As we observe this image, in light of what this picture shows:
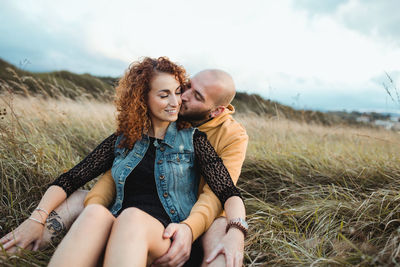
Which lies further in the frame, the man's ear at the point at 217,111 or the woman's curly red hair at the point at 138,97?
the man's ear at the point at 217,111

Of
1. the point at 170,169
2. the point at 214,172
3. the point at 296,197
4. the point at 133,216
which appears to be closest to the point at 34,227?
the point at 133,216

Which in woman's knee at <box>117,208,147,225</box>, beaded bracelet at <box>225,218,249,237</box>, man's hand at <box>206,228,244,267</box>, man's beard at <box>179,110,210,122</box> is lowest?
man's hand at <box>206,228,244,267</box>

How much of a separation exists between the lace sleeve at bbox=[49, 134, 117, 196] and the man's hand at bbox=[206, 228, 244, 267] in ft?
3.69

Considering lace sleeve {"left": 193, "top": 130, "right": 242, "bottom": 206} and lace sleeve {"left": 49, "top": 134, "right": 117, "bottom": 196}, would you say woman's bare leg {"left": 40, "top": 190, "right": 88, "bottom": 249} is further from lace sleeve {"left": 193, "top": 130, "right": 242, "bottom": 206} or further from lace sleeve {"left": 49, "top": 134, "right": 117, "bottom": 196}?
lace sleeve {"left": 193, "top": 130, "right": 242, "bottom": 206}

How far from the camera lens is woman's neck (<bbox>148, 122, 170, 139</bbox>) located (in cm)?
232

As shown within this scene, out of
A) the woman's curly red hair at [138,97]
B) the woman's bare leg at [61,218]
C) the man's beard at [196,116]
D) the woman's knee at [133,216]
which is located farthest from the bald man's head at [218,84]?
the woman's bare leg at [61,218]

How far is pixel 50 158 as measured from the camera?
10.6 ft

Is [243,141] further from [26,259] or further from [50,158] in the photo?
[50,158]

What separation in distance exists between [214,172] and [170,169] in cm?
33

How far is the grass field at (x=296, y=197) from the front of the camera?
6.49 ft

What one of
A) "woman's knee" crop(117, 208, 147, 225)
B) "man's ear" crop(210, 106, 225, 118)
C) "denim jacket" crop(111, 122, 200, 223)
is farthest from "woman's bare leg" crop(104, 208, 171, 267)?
"man's ear" crop(210, 106, 225, 118)

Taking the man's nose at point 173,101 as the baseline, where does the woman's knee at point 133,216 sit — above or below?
below

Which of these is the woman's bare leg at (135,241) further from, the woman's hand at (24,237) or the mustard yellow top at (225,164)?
the woman's hand at (24,237)

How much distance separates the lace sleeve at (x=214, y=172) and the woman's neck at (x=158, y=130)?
0.29m
